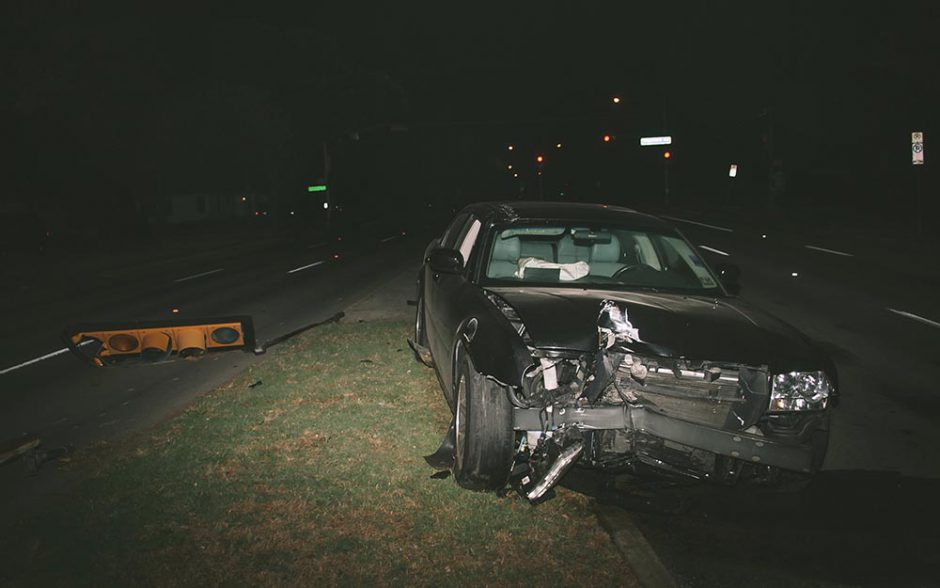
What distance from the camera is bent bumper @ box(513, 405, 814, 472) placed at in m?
4.21

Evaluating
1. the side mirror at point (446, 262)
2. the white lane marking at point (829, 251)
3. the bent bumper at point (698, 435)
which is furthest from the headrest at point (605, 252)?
the white lane marking at point (829, 251)

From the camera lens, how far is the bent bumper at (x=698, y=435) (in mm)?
4215

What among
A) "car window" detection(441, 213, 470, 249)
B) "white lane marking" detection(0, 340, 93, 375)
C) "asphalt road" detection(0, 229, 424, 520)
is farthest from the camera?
"white lane marking" detection(0, 340, 93, 375)

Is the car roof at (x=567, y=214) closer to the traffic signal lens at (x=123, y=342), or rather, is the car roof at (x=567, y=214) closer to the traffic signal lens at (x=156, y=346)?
the traffic signal lens at (x=156, y=346)

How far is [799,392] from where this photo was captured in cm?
444

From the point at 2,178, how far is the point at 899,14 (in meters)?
41.9

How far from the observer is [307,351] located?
30.9ft

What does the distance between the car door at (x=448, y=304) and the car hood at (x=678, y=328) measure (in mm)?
531

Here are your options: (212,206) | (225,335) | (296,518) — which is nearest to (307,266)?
(225,335)

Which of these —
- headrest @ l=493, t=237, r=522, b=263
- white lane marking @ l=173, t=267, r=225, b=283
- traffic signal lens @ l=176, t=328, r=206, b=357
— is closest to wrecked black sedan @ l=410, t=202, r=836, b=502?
headrest @ l=493, t=237, r=522, b=263

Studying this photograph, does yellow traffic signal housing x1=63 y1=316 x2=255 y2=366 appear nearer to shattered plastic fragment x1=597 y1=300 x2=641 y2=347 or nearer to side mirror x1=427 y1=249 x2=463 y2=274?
side mirror x1=427 y1=249 x2=463 y2=274

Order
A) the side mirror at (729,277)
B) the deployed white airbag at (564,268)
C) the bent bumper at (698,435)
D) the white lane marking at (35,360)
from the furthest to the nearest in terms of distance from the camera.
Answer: the white lane marking at (35,360) < the deployed white airbag at (564,268) < the side mirror at (729,277) < the bent bumper at (698,435)

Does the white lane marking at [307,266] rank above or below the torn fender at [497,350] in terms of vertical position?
below

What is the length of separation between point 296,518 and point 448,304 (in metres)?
2.07
